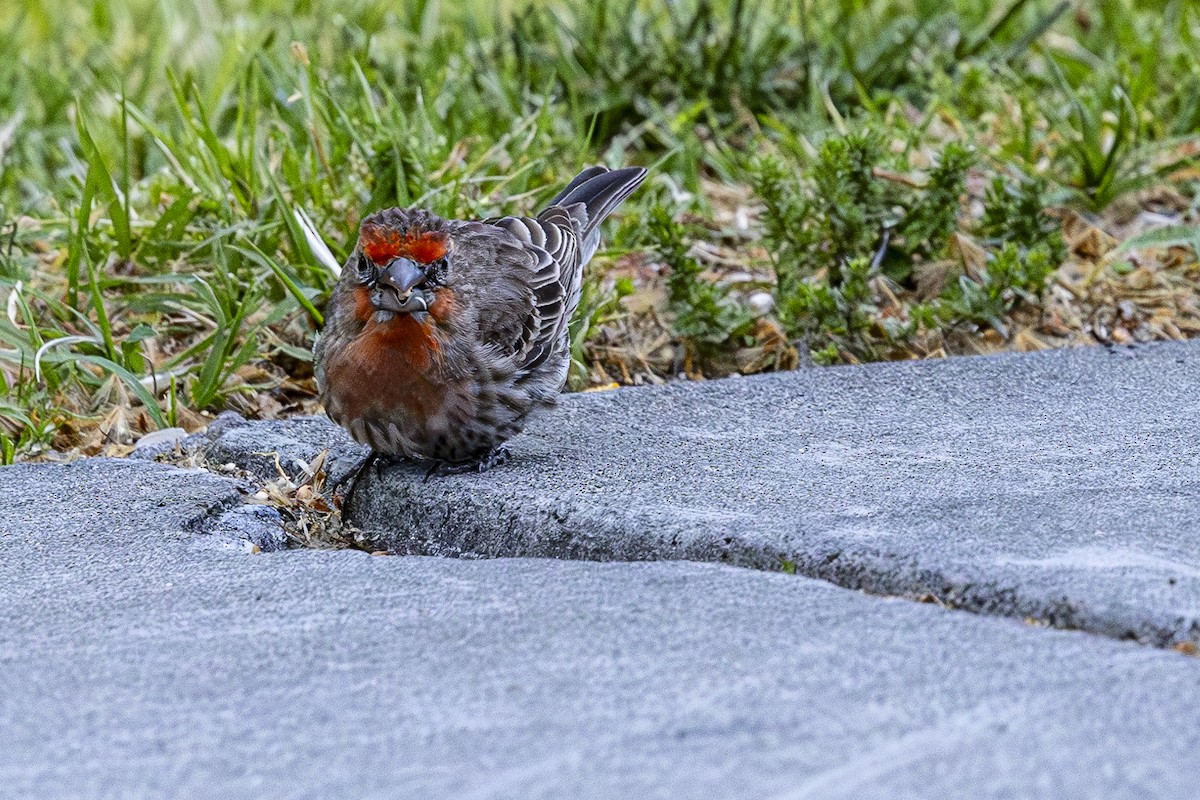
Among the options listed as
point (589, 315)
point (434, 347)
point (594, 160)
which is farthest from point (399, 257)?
point (594, 160)

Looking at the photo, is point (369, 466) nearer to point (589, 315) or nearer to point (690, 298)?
point (589, 315)

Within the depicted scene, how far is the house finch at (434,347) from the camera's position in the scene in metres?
3.63

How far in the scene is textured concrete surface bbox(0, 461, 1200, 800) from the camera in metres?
2.01

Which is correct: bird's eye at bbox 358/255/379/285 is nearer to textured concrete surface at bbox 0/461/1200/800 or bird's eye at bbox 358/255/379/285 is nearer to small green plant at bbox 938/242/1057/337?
textured concrete surface at bbox 0/461/1200/800

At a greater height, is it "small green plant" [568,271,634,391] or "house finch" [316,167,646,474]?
"house finch" [316,167,646,474]

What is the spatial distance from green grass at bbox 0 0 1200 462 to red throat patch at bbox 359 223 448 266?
78cm

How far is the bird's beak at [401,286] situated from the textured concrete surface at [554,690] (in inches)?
33.1

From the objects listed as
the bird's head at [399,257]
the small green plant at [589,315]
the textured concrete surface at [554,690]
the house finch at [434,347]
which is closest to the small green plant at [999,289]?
the small green plant at [589,315]

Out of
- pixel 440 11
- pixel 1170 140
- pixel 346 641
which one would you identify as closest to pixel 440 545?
pixel 346 641

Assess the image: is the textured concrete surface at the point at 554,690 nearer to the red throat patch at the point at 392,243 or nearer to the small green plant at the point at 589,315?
the red throat patch at the point at 392,243

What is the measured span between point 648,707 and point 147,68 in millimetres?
5344

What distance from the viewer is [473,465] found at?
373 centimetres

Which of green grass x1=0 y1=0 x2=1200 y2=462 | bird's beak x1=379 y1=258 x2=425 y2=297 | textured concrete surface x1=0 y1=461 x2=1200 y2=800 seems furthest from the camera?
green grass x1=0 y1=0 x2=1200 y2=462

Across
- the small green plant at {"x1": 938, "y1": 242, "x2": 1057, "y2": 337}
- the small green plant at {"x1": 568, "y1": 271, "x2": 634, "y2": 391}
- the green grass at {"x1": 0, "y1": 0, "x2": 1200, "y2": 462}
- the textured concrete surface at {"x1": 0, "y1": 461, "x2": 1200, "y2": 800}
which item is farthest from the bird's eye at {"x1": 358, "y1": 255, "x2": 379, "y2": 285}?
the small green plant at {"x1": 938, "y1": 242, "x2": 1057, "y2": 337}
